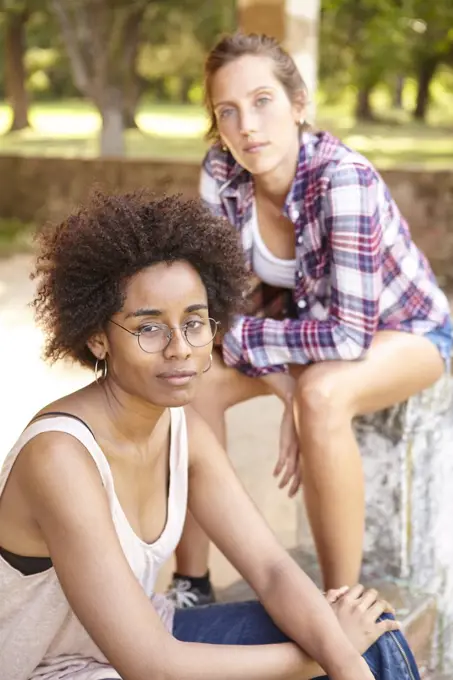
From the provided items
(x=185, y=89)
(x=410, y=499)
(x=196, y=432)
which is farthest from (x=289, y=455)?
(x=185, y=89)

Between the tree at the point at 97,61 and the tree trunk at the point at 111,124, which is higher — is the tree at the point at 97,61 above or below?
above

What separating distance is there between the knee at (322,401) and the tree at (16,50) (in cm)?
2021

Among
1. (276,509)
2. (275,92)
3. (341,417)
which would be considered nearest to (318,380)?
(341,417)

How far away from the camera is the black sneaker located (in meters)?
2.99

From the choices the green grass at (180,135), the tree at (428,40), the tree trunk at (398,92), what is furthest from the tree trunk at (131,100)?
the tree trunk at (398,92)

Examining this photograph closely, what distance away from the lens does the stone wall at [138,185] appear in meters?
9.91

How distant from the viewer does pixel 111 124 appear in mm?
16547

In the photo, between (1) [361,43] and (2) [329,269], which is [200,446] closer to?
(2) [329,269]

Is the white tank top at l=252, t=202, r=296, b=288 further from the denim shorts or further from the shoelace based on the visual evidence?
the shoelace

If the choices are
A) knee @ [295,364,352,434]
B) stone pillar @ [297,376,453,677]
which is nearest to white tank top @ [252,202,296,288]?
knee @ [295,364,352,434]

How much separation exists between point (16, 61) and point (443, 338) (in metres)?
22.0

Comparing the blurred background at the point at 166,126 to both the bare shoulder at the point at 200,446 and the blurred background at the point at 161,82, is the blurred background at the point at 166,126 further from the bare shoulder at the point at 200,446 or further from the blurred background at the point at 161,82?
the bare shoulder at the point at 200,446

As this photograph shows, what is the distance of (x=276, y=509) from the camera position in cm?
450

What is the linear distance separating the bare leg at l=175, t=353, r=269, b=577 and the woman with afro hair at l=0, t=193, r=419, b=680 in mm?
649
